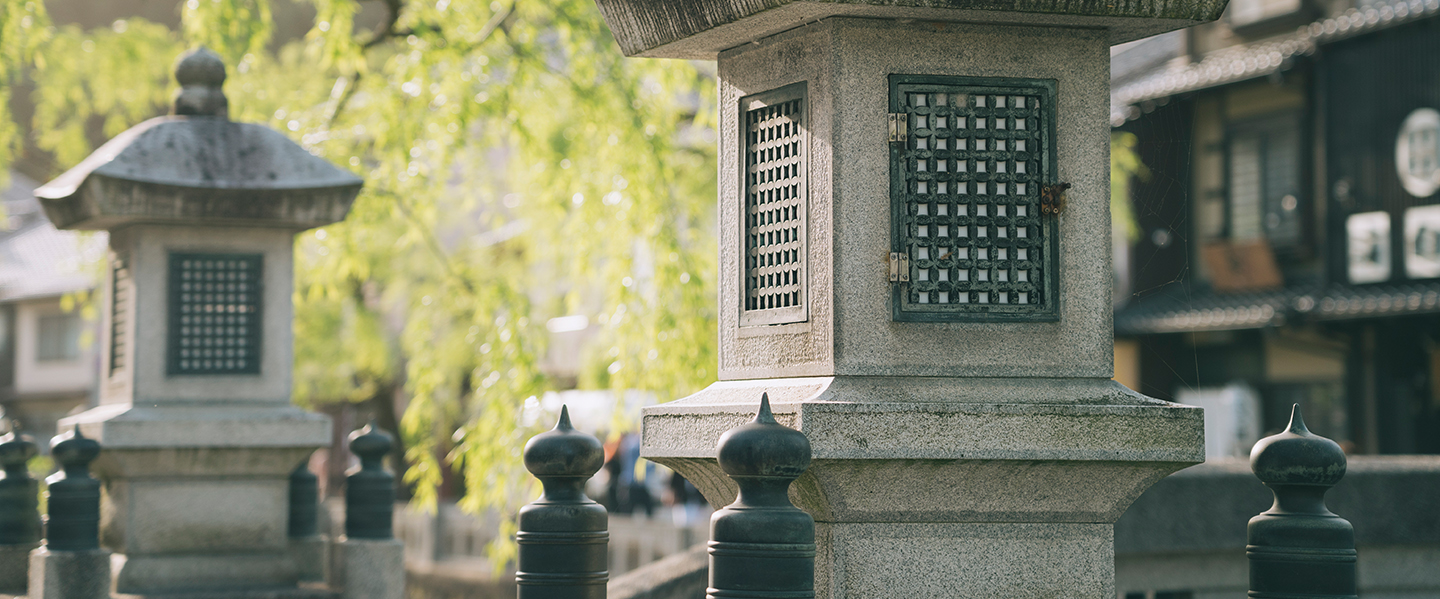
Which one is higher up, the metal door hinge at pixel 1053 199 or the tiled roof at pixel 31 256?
the tiled roof at pixel 31 256

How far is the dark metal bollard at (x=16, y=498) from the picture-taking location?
25.5 ft

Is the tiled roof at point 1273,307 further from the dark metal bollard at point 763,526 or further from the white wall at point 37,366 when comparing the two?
the white wall at point 37,366

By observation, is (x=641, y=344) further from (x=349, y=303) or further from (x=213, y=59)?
(x=349, y=303)

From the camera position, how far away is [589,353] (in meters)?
14.2

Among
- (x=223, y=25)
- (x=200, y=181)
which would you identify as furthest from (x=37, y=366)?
(x=200, y=181)

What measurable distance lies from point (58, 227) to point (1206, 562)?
650cm

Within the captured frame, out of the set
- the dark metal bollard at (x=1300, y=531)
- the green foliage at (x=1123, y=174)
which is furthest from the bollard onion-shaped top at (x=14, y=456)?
the green foliage at (x=1123, y=174)

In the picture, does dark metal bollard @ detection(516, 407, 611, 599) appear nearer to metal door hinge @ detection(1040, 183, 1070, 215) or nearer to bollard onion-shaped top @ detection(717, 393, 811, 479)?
bollard onion-shaped top @ detection(717, 393, 811, 479)

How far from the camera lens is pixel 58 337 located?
42344 mm

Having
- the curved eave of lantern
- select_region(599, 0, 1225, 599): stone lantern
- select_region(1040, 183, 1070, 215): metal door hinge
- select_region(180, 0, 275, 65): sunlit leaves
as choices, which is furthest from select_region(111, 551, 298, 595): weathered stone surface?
select_region(1040, 183, 1070, 215): metal door hinge

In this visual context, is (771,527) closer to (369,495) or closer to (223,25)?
(369,495)

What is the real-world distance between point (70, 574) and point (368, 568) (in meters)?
1.46

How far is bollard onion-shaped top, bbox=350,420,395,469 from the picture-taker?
7664mm

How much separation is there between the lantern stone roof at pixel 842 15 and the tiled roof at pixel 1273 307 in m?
12.8
